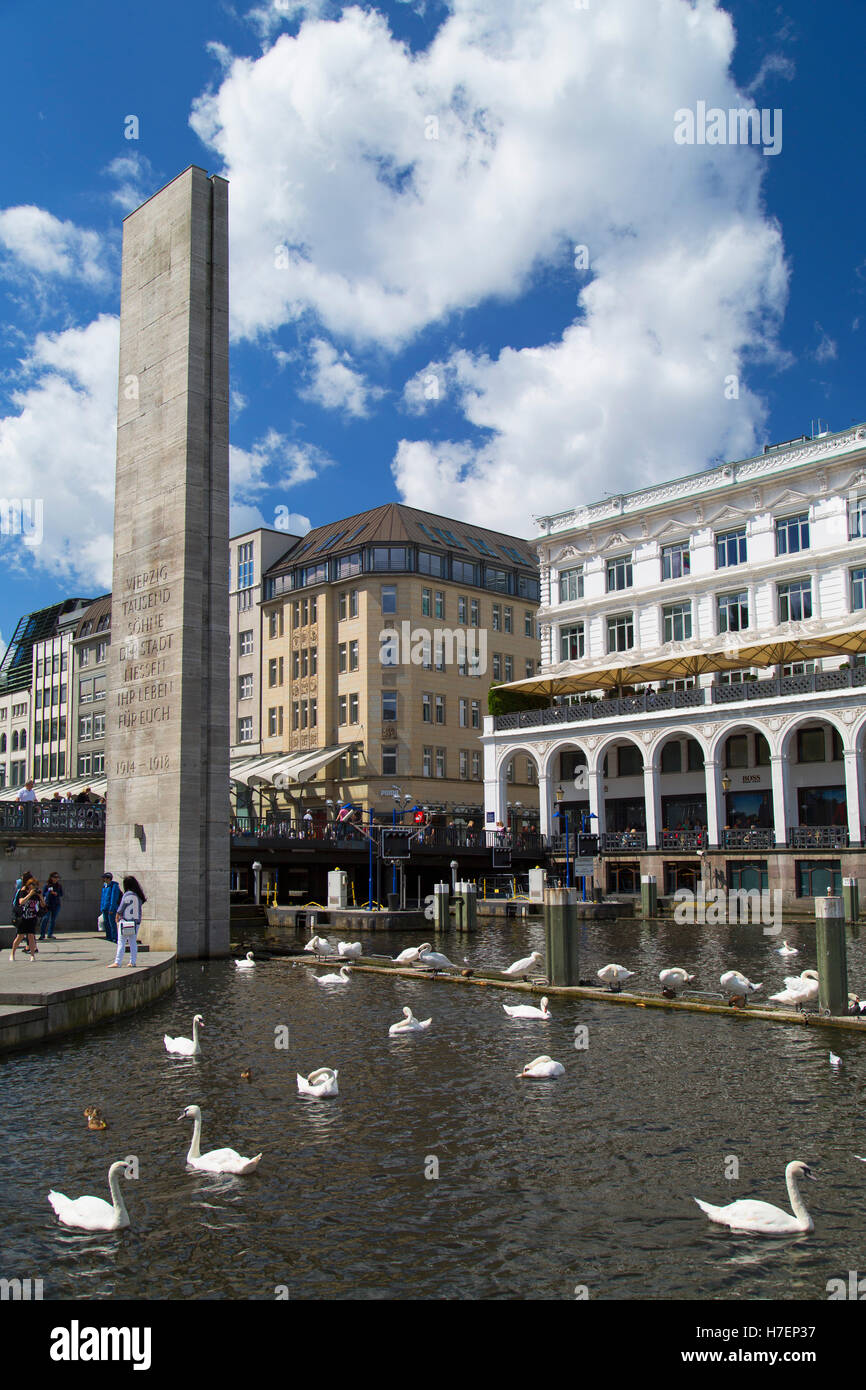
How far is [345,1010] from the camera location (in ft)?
74.0

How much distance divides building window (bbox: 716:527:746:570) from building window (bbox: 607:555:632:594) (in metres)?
6.13

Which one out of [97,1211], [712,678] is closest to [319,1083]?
[97,1211]

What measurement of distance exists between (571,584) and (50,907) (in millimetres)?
43191

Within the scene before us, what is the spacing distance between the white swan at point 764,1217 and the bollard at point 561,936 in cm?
1383

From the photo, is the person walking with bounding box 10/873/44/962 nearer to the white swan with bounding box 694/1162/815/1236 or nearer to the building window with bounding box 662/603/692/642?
the white swan with bounding box 694/1162/815/1236

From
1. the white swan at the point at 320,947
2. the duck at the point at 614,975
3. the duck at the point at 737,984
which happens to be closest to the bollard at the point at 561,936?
the duck at the point at 614,975

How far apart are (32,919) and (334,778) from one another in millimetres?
→ 48908

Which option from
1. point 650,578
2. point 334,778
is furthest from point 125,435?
point 334,778

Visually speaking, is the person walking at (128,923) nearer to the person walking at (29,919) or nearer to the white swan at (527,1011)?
the person walking at (29,919)

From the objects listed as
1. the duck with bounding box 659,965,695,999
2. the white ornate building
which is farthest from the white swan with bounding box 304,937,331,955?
the white ornate building

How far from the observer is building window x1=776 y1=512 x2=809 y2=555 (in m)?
56.2

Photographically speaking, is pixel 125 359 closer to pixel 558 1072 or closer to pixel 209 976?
pixel 209 976

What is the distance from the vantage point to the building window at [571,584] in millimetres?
68000
